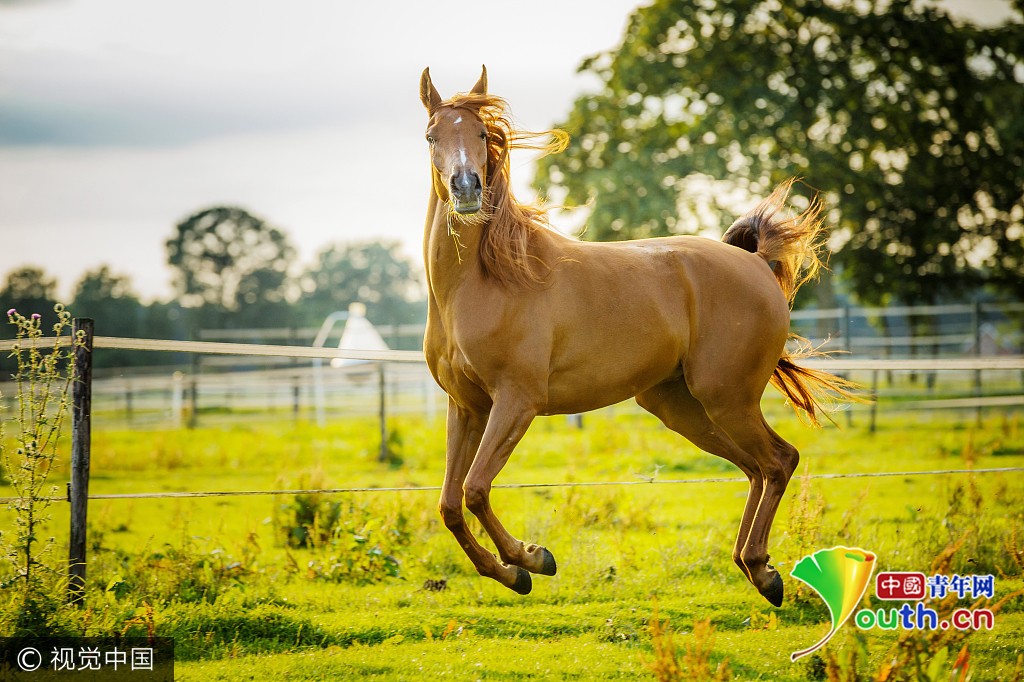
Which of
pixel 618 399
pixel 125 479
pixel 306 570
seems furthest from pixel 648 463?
pixel 125 479

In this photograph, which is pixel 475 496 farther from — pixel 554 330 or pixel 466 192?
pixel 466 192

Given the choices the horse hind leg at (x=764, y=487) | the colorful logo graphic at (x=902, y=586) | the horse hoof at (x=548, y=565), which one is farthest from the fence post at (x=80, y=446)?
the colorful logo graphic at (x=902, y=586)

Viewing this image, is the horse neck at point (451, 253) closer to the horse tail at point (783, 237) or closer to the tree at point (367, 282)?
the horse tail at point (783, 237)

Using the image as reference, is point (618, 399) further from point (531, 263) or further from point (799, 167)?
point (799, 167)

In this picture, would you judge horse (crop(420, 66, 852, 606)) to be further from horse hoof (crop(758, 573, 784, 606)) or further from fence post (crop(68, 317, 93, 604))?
fence post (crop(68, 317, 93, 604))

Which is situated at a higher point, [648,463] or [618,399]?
[618,399]

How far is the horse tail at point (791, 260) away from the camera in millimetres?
4527

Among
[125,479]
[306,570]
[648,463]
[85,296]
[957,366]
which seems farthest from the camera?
[85,296]

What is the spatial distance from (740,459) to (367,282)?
46335 mm

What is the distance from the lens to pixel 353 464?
10445 mm

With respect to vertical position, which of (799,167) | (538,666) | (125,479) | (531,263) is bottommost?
(125,479)

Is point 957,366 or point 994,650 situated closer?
point 994,650

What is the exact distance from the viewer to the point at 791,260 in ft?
14.9

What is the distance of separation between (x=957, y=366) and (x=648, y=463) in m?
4.67
